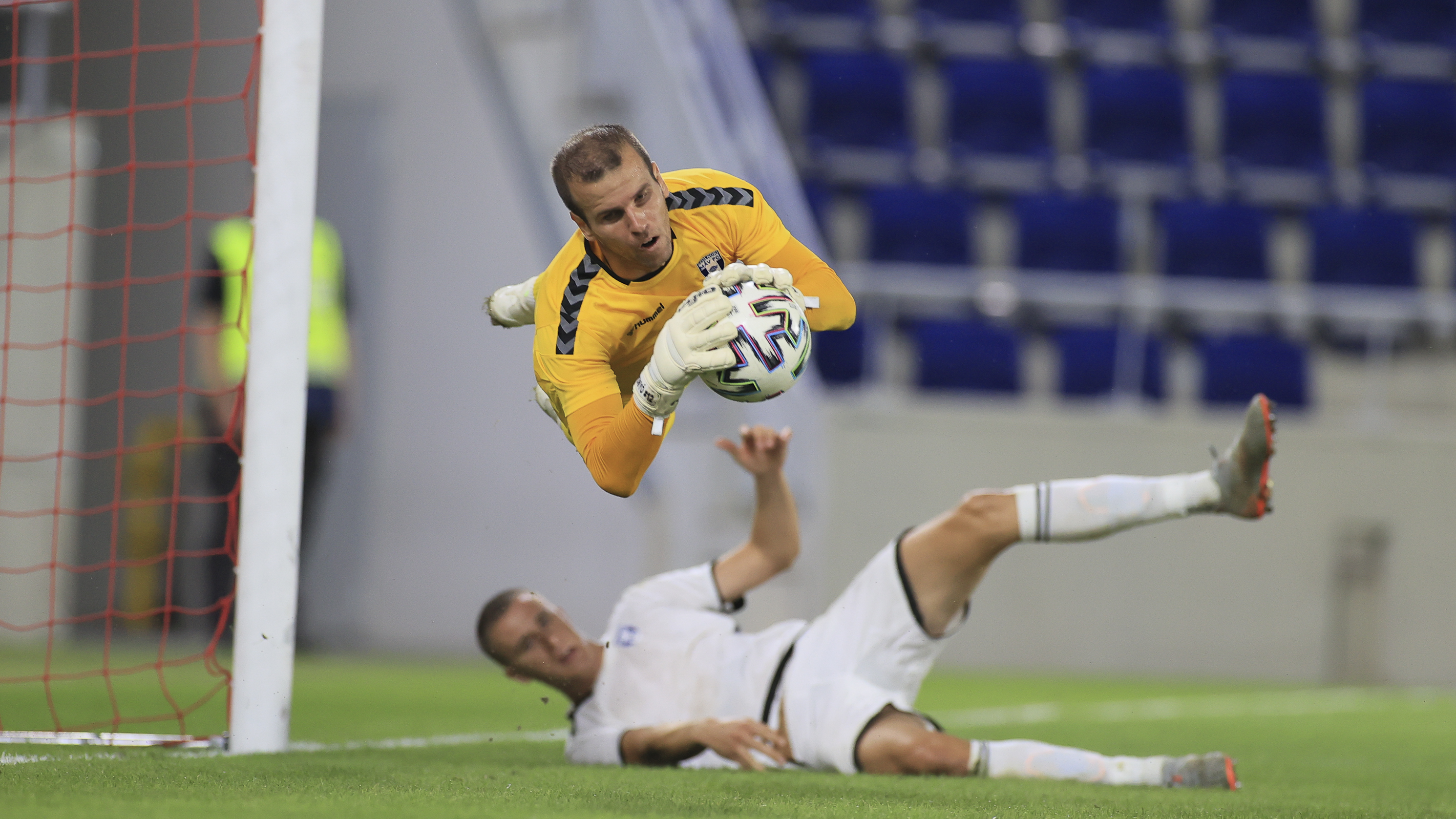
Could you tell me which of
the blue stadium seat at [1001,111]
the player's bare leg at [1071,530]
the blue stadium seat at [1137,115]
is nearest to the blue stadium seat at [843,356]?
the blue stadium seat at [1001,111]

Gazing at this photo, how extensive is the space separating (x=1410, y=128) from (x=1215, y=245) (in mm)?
1502

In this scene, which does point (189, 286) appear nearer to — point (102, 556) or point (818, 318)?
point (102, 556)

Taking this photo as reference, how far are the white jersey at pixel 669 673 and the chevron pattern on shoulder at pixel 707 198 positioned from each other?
1140 mm

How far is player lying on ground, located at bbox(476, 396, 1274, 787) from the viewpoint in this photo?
321 cm

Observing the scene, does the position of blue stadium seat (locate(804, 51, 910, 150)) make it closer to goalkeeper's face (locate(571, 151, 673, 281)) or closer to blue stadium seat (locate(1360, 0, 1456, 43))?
blue stadium seat (locate(1360, 0, 1456, 43))

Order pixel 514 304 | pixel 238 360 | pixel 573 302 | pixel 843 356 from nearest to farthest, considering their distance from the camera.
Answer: pixel 573 302 < pixel 514 304 < pixel 238 360 < pixel 843 356

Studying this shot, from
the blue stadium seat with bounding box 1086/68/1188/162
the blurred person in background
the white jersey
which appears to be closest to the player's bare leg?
the white jersey

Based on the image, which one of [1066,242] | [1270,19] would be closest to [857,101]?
[1066,242]

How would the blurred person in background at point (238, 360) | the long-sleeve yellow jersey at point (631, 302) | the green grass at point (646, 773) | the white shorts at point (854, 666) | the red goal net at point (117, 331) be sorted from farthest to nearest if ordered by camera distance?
1. the red goal net at point (117, 331)
2. the blurred person in background at point (238, 360)
3. the white shorts at point (854, 666)
4. the long-sleeve yellow jersey at point (631, 302)
5. the green grass at point (646, 773)

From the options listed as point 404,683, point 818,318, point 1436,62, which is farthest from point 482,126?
point 1436,62

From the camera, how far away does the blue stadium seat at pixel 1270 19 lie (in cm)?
865

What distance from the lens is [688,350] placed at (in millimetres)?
2529

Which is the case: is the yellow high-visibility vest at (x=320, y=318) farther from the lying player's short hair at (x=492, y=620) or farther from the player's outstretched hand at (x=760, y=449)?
the player's outstretched hand at (x=760, y=449)

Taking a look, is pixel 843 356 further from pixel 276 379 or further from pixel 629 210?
pixel 629 210
